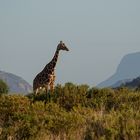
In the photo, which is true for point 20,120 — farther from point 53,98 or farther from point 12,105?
point 53,98

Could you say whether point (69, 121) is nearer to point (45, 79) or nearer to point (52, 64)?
point (45, 79)

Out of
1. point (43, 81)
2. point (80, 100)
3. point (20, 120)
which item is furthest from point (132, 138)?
point (43, 81)

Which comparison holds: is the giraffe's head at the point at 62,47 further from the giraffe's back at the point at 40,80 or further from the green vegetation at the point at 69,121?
the green vegetation at the point at 69,121

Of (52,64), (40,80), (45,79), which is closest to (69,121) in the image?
(45,79)

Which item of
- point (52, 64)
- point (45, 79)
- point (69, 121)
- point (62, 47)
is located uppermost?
point (62, 47)

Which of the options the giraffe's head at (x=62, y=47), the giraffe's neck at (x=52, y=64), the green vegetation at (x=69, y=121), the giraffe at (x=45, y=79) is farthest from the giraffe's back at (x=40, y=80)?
the green vegetation at (x=69, y=121)

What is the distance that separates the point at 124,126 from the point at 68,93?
319 inches

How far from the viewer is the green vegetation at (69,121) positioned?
1459 centimetres

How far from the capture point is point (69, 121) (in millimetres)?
16250

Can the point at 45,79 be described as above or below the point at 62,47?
below

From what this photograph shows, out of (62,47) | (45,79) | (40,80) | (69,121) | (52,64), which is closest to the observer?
(69,121)

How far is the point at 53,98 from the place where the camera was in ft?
75.4

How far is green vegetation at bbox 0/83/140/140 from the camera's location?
14.6m

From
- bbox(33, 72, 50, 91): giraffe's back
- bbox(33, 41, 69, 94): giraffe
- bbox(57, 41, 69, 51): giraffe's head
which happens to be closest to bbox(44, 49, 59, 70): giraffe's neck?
bbox(33, 41, 69, 94): giraffe
